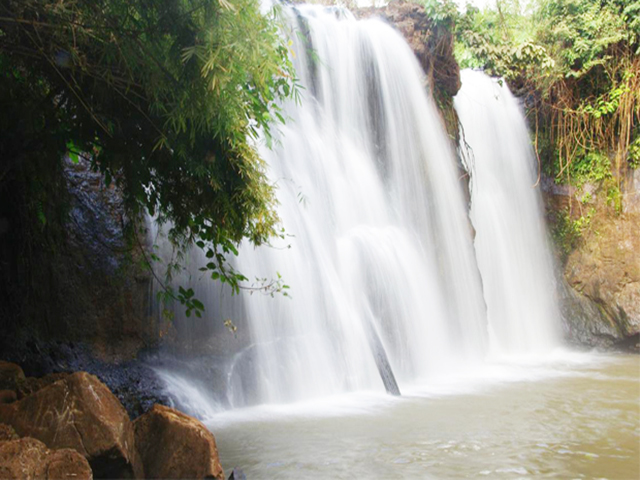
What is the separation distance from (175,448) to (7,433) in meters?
0.83

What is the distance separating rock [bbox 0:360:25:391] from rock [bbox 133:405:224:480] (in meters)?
0.85

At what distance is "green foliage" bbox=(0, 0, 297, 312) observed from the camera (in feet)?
9.67

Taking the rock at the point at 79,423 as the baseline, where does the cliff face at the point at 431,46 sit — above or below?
above

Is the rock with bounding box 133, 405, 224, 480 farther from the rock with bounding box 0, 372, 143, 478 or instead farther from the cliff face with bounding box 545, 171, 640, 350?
the cliff face with bounding box 545, 171, 640, 350

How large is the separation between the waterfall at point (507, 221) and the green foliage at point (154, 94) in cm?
722

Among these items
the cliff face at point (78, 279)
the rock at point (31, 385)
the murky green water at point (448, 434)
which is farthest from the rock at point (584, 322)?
the rock at point (31, 385)

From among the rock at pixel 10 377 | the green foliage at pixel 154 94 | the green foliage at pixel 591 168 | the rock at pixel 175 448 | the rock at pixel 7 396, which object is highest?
the green foliage at pixel 591 168

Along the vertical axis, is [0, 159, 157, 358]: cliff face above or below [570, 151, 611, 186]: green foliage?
below

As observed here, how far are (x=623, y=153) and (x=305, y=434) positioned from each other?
29.0ft

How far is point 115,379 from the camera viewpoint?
197 inches

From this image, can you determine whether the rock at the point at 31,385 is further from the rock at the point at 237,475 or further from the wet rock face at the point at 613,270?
the wet rock face at the point at 613,270

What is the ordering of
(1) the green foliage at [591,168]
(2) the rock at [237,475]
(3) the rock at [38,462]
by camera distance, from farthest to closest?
(1) the green foliage at [591,168] < (2) the rock at [237,475] < (3) the rock at [38,462]

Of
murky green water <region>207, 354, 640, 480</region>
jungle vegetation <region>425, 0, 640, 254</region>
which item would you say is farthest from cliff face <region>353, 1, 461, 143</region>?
murky green water <region>207, 354, 640, 480</region>

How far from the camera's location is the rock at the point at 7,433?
282 centimetres
